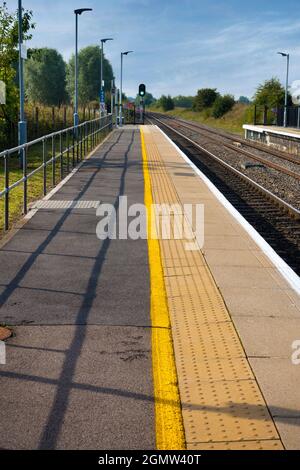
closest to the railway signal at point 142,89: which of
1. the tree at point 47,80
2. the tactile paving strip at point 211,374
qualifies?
the tactile paving strip at point 211,374

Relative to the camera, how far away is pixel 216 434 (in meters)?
3.63

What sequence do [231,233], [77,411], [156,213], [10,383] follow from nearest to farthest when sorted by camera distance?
[77,411]
[10,383]
[231,233]
[156,213]

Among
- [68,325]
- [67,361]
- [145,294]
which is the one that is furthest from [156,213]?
[67,361]

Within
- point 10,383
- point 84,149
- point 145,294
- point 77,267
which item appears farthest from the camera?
point 84,149

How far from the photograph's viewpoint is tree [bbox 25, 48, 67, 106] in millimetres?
103188

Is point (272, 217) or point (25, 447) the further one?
point (272, 217)

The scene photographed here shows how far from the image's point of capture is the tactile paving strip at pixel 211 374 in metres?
3.62

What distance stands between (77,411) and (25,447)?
46 centimetres

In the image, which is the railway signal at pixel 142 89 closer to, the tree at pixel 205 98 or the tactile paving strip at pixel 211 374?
the tactile paving strip at pixel 211 374

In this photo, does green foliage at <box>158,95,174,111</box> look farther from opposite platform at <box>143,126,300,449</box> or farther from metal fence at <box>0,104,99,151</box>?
opposite platform at <box>143,126,300,449</box>

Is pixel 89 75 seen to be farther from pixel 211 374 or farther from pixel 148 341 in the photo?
pixel 211 374

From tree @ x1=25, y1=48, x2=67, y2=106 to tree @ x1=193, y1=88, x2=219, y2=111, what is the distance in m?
22.8

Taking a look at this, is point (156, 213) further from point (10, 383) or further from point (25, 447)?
point (25, 447)

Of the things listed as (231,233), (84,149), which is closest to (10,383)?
(231,233)
